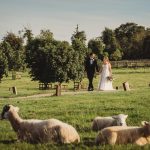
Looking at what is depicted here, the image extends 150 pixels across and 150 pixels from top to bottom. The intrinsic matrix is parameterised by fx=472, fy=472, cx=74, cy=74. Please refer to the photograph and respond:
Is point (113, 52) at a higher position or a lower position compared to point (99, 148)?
higher

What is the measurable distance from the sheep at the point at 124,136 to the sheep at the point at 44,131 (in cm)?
78

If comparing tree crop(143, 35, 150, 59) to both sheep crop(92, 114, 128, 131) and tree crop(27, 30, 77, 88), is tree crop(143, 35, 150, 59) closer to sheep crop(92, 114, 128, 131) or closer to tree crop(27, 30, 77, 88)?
tree crop(27, 30, 77, 88)

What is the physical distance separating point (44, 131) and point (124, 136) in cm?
208

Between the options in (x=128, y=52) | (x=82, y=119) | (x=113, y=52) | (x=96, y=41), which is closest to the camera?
(x=82, y=119)

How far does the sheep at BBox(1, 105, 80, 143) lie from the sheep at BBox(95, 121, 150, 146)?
30.7 inches

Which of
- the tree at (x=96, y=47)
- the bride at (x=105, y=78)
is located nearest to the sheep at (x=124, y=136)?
the bride at (x=105, y=78)

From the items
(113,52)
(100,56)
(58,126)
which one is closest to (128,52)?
(113,52)

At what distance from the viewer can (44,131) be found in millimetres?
12109

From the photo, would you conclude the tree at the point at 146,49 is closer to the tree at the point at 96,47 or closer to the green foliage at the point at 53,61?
the tree at the point at 96,47

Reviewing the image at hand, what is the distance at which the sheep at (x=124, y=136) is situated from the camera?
11344 mm

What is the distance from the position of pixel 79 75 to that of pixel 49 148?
1672 inches

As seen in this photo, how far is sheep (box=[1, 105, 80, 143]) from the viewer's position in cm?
1189

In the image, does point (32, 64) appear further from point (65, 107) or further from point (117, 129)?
point (117, 129)

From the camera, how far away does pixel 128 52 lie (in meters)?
140
